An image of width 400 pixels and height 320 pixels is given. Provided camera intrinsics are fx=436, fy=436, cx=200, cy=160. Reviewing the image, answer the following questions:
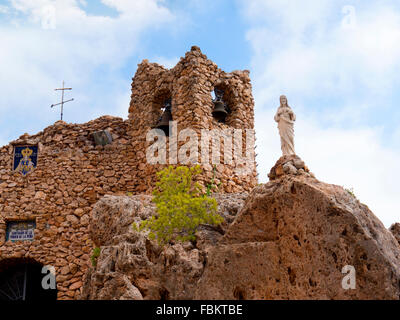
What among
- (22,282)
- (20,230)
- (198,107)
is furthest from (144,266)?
(22,282)

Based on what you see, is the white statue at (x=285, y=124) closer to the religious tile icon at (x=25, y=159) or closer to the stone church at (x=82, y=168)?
the stone church at (x=82, y=168)

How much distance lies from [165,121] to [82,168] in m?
2.90

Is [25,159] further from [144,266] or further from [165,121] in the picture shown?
[144,266]

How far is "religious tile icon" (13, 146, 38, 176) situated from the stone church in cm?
3

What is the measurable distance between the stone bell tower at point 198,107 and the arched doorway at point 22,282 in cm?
421

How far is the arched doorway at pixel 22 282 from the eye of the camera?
1218 cm

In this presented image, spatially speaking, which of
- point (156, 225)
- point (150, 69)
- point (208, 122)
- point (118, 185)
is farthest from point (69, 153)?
point (156, 225)

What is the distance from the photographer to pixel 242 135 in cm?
1162

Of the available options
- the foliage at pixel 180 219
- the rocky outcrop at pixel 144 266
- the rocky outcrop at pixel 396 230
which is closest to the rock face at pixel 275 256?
the rocky outcrop at pixel 144 266

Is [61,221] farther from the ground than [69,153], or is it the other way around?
[69,153]

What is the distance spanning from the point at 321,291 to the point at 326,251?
0.44 meters

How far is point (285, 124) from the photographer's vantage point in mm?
8914
